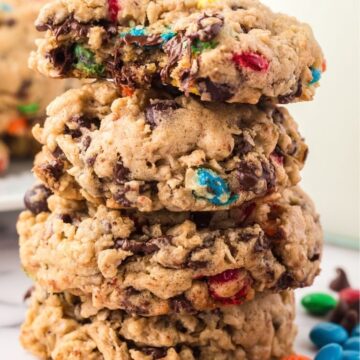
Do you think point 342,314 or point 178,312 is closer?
point 178,312

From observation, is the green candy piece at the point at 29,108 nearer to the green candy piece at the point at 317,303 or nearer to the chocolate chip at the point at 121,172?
the green candy piece at the point at 317,303

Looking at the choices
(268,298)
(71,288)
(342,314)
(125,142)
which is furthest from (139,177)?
(342,314)

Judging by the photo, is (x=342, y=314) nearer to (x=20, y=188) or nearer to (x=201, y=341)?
(x=201, y=341)

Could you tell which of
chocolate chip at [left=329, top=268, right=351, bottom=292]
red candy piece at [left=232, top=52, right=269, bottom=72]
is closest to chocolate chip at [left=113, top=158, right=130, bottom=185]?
red candy piece at [left=232, top=52, right=269, bottom=72]

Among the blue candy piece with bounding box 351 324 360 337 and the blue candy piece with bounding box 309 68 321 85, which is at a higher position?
the blue candy piece with bounding box 309 68 321 85

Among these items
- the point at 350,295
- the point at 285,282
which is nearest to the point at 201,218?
the point at 285,282

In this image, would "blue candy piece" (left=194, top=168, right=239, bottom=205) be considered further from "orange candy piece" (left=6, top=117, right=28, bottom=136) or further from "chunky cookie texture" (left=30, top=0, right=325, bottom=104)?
"orange candy piece" (left=6, top=117, right=28, bottom=136)
